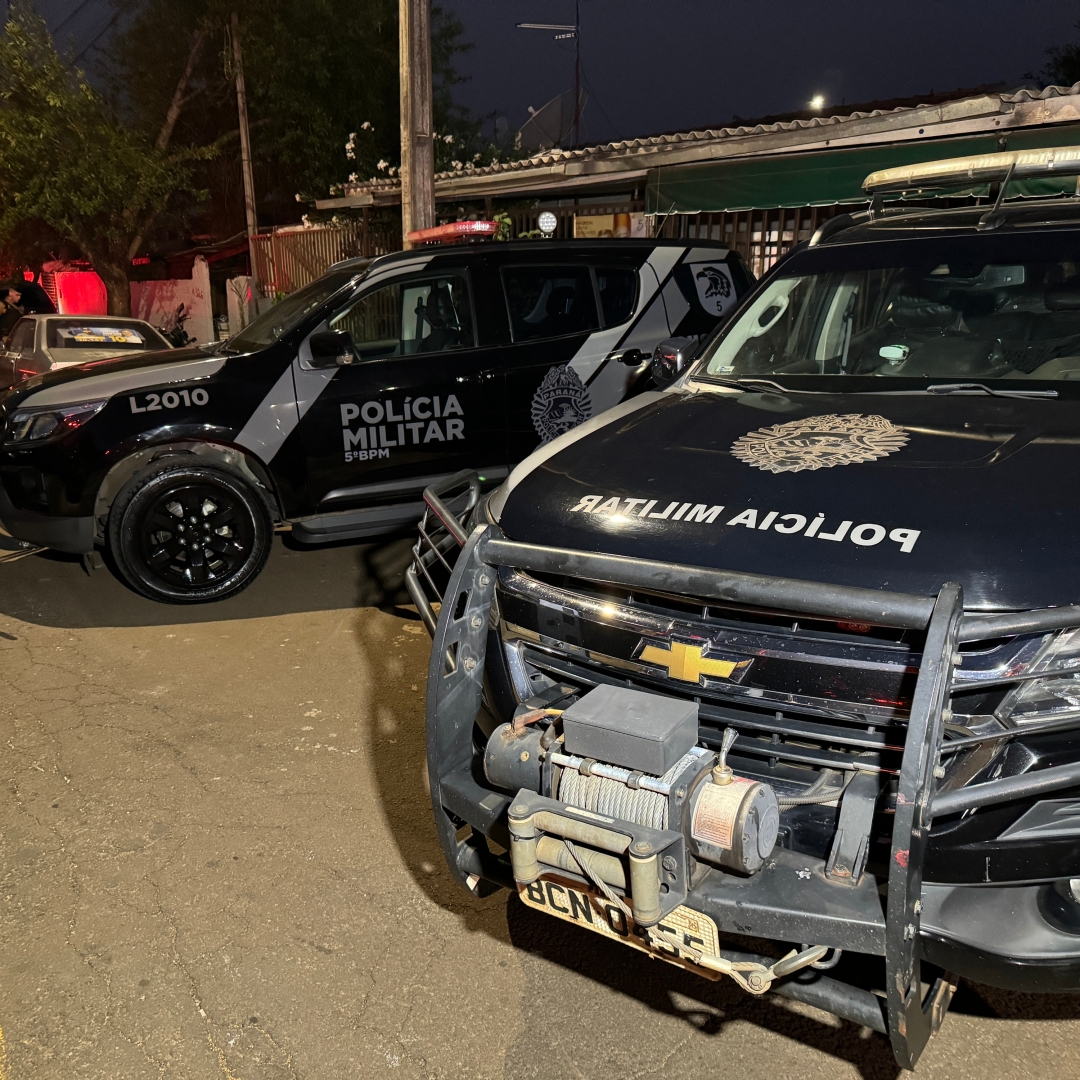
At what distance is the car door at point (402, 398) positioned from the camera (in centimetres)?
592

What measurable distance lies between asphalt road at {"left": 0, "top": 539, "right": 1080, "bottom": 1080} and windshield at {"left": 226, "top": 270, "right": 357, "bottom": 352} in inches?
92.6

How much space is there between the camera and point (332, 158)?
21.1 meters

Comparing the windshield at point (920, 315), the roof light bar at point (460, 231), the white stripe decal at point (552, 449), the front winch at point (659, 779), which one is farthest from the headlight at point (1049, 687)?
the roof light bar at point (460, 231)

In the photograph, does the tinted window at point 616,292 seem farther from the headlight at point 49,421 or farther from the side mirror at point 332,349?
the headlight at point 49,421

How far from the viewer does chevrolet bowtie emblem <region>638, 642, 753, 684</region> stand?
2.26 metres

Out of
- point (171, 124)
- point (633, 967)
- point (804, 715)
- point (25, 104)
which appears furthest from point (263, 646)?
point (171, 124)

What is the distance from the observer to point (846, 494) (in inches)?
94.2

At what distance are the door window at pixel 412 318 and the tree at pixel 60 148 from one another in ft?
56.6

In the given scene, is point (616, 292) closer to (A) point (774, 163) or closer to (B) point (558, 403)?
(B) point (558, 403)

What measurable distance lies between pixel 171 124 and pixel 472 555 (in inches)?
950

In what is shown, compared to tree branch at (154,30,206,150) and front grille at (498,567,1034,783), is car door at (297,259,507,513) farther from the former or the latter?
tree branch at (154,30,206,150)

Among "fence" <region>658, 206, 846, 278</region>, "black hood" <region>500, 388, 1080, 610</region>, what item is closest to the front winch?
"black hood" <region>500, 388, 1080, 610</region>

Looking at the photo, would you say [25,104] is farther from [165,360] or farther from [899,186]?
[899,186]

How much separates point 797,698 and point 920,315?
1937 millimetres
